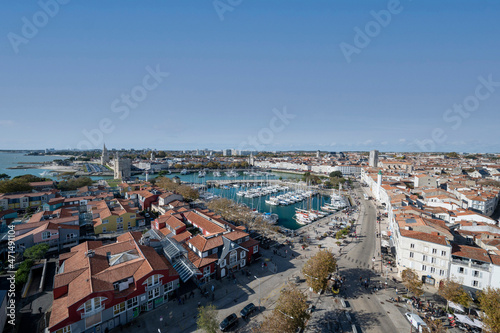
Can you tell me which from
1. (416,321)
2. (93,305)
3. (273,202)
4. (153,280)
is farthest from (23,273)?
(273,202)

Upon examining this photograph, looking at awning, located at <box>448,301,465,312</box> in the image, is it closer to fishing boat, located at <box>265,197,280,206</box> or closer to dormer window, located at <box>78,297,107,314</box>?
dormer window, located at <box>78,297,107,314</box>

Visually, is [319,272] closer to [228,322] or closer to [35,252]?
[228,322]

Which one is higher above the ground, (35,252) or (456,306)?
(35,252)

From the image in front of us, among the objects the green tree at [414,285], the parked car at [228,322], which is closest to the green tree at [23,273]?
the parked car at [228,322]

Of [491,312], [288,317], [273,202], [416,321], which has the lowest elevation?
[273,202]

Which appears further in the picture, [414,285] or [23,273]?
[23,273]

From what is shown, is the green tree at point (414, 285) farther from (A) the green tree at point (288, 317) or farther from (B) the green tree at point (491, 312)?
(A) the green tree at point (288, 317)
